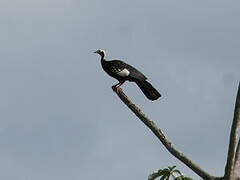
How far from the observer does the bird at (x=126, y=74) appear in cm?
1834

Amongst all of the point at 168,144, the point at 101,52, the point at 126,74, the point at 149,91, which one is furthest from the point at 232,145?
the point at 101,52

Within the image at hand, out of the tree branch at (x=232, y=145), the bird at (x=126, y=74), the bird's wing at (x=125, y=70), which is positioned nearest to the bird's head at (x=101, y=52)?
the bird at (x=126, y=74)

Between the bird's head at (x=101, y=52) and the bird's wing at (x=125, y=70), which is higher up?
the bird's head at (x=101, y=52)

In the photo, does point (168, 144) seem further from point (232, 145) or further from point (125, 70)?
point (125, 70)

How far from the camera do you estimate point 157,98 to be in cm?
1825

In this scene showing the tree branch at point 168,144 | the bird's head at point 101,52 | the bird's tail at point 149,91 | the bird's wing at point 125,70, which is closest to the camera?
the tree branch at point 168,144

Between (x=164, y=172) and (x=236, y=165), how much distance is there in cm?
366

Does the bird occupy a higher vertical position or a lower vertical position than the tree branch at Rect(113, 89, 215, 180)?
higher

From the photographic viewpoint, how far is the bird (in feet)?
60.2

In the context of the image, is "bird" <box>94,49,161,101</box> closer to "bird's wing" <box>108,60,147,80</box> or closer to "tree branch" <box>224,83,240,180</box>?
"bird's wing" <box>108,60,147,80</box>

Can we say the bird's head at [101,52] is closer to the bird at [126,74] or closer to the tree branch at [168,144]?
the bird at [126,74]

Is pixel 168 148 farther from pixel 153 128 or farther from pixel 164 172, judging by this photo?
pixel 164 172

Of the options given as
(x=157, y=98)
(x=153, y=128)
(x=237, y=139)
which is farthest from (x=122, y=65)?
(x=237, y=139)

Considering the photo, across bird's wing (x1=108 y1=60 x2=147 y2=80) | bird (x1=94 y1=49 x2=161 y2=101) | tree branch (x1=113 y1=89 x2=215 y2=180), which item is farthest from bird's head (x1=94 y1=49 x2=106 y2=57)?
tree branch (x1=113 y1=89 x2=215 y2=180)
